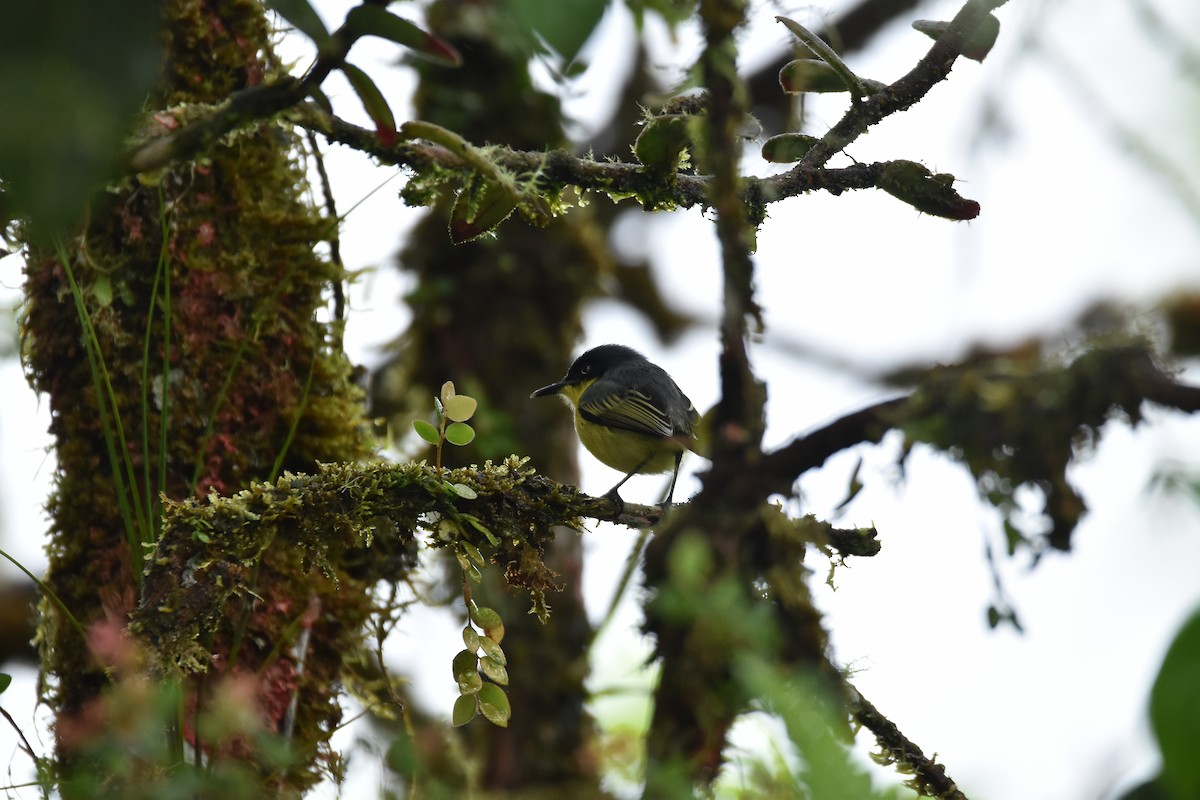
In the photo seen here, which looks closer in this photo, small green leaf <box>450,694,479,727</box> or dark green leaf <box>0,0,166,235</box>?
dark green leaf <box>0,0,166,235</box>

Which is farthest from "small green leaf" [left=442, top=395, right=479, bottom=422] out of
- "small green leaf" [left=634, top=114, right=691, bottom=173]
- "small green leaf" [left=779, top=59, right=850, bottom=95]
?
"small green leaf" [left=779, top=59, right=850, bottom=95]

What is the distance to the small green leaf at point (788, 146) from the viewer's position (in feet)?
7.54

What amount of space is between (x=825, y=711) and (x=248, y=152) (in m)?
2.60

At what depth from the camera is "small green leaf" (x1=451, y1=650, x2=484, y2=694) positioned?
7.43 feet

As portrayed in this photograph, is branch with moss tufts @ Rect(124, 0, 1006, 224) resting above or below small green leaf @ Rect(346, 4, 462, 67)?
above

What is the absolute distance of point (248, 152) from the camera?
3082 millimetres

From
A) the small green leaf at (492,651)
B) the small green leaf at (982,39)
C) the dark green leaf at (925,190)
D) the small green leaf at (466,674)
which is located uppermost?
the small green leaf at (982,39)

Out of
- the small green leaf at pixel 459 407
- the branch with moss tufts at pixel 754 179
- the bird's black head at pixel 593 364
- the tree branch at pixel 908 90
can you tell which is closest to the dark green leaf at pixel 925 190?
the branch with moss tufts at pixel 754 179

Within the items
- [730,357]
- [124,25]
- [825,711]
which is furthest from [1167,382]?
[124,25]

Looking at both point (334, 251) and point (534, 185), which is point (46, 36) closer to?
point (534, 185)

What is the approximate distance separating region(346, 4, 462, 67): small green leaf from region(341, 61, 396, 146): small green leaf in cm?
29

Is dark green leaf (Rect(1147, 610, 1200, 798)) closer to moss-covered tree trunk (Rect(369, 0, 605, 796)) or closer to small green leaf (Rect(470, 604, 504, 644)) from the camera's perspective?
small green leaf (Rect(470, 604, 504, 644))

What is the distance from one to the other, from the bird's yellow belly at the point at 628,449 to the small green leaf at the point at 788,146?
245cm

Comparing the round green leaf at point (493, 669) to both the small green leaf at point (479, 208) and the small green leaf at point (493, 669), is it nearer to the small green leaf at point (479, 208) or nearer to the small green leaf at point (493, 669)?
the small green leaf at point (493, 669)
